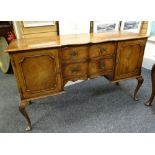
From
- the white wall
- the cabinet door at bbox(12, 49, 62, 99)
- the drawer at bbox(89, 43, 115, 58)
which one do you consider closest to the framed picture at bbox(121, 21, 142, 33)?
the white wall

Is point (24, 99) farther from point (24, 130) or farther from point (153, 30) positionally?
point (153, 30)

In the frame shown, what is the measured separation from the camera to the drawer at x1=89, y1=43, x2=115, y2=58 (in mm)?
1626

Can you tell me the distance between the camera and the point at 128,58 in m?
1.84

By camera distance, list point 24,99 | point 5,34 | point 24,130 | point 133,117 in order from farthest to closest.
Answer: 1. point 5,34
2. point 133,117
3. point 24,130
4. point 24,99

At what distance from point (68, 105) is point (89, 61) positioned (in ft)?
2.57

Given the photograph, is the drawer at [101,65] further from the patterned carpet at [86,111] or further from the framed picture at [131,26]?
the framed picture at [131,26]

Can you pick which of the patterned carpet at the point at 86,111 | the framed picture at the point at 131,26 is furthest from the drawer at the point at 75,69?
the framed picture at the point at 131,26

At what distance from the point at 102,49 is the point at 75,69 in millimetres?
349

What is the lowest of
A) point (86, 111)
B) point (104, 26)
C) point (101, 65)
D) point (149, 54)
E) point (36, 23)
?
point (86, 111)

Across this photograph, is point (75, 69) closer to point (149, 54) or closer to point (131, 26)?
point (131, 26)

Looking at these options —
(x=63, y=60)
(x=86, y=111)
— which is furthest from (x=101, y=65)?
(x=86, y=111)

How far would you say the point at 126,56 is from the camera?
1818 millimetres

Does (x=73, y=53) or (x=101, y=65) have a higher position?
(x=73, y=53)

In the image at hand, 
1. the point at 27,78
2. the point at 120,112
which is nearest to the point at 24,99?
the point at 27,78
